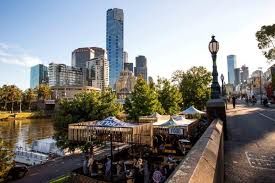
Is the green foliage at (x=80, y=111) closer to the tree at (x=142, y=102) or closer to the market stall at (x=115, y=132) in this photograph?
the tree at (x=142, y=102)

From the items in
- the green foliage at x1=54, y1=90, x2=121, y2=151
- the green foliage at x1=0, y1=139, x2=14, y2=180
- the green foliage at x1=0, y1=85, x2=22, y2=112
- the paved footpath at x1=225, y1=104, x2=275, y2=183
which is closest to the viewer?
the paved footpath at x1=225, y1=104, x2=275, y2=183

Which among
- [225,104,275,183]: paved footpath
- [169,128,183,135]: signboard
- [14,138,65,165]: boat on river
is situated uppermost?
[225,104,275,183]: paved footpath

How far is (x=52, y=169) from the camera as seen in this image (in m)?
30.1

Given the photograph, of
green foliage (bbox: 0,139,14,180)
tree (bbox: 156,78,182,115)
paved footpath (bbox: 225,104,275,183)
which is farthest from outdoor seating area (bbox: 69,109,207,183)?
tree (bbox: 156,78,182,115)

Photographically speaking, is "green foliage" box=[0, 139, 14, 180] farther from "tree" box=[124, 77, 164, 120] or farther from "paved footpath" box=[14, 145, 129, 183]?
"tree" box=[124, 77, 164, 120]

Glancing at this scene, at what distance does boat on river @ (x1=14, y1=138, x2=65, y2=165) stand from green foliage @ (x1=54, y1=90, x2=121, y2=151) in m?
8.36

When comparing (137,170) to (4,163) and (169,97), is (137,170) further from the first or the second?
(169,97)

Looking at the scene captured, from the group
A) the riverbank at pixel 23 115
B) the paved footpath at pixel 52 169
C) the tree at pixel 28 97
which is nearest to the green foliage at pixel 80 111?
the paved footpath at pixel 52 169

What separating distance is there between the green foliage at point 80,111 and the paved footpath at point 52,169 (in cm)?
289

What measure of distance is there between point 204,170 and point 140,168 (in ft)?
47.4

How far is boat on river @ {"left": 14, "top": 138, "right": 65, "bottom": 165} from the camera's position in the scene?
38031 mm

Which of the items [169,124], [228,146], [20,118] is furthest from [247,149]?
[20,118]

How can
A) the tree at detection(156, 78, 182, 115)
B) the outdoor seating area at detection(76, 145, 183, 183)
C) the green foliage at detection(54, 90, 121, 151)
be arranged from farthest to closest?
the tree at detection(156, 78, 182, 115) → the green foliage at detection(54, 90, 121, 151) → the outdoor seating area at detection(76, 145, 183, 183)

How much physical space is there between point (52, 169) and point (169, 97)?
22.7m
